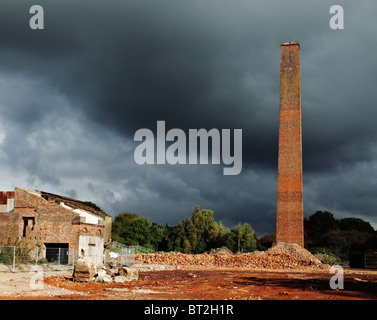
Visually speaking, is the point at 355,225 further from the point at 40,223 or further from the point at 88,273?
the point at 88,273

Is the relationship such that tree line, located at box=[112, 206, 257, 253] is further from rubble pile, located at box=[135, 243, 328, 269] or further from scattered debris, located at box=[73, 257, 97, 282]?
scattered debris, located at box=[73, 257, 97, 282]

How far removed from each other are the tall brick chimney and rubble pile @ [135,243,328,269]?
206cm

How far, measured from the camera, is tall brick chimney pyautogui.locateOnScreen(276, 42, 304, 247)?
3956 cm

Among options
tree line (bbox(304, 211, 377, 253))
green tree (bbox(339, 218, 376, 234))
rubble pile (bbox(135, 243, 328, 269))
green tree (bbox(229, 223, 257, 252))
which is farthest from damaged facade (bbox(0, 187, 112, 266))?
green tree (bbox(339, 218, 376, 234))

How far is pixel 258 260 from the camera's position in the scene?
35.9 meters

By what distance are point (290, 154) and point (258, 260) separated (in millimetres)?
11479

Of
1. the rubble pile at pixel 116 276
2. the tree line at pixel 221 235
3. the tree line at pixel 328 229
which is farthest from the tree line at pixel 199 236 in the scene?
the rubble pile at pixel 116 276

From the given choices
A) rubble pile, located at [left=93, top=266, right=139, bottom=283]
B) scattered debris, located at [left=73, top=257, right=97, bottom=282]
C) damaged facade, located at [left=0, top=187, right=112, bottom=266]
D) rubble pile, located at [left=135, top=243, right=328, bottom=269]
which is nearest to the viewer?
scattered debris, located at [left=73, top=257, right=97, bottom=282]

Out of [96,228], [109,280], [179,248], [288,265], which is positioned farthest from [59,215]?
[179,248]

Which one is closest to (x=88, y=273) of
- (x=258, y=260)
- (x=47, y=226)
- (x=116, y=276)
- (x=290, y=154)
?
(x=116, y=276)

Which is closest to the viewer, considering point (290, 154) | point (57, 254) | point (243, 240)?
point (57, 254)
